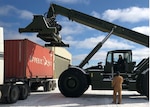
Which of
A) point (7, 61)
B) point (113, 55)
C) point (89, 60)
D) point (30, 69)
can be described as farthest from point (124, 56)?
point (7, 61)

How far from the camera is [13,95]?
14.7m

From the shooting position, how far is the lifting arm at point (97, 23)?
17.9 metres

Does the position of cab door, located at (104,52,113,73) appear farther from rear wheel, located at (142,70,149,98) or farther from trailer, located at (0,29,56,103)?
trailer, located at (0,29,56,103)

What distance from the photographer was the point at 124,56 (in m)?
18.0

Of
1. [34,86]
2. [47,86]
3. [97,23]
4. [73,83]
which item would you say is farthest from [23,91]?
[34,86]

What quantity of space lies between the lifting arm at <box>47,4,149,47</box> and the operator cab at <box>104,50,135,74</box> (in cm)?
91

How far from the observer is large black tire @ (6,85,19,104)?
1429cm

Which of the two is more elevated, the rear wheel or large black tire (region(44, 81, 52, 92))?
the rear wheel

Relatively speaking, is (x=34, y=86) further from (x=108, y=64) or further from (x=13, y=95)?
(x=13, y=95)

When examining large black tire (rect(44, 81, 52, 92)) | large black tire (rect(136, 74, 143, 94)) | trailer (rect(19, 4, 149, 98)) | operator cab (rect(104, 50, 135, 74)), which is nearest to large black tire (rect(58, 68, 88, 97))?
trailer (rect(19, 4, 149, 98))

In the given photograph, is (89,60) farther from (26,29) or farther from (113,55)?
(26,29)

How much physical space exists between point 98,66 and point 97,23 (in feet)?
8.30

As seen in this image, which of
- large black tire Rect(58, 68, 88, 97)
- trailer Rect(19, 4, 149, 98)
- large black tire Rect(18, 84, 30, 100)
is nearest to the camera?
large black tire Rect(18, 84, 30, 100)

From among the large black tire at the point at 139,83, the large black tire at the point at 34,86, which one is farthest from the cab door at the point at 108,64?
the large black tire at the point at 34,86
